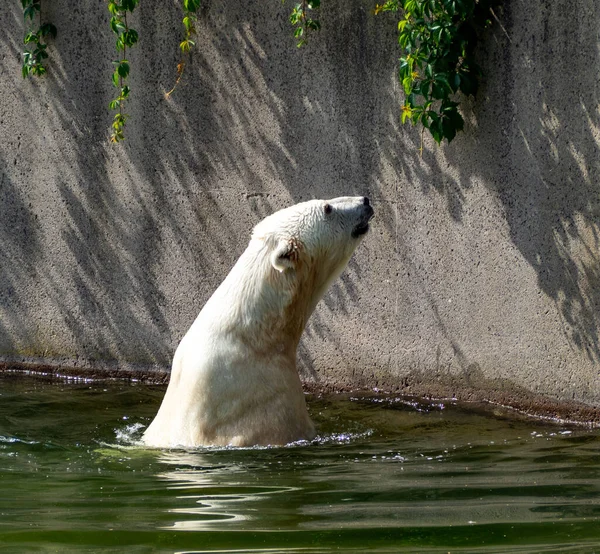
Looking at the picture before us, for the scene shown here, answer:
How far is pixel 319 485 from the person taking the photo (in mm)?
3729

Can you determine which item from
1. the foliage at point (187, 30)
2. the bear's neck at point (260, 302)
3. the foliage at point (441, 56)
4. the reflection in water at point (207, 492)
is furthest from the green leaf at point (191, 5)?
the reflection in water at point (207, 492)

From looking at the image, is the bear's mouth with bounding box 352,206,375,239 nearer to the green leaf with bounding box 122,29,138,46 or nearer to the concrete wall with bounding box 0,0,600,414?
the concrete wall with bounding box 0,0,600,414

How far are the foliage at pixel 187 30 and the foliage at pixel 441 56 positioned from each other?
54.8 inches

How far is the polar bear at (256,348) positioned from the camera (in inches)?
189

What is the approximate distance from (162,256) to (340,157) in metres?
1.40

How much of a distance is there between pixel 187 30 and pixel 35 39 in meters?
1.12

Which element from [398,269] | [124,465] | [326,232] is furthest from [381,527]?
[398,269]

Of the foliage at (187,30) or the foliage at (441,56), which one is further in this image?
the foliage at (187,30)

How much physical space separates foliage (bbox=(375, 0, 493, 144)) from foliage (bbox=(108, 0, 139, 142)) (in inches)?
72.3

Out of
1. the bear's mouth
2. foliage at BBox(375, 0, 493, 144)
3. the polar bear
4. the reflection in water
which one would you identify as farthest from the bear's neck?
foliage at BBox(375, 0, 493, 144)

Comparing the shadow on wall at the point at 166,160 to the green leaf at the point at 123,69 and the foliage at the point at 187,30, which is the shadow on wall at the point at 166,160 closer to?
the foliage at the point at 187,30

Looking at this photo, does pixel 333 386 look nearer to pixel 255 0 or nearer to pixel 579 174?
pixel 579 174

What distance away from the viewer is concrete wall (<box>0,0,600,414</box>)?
5.71 metres

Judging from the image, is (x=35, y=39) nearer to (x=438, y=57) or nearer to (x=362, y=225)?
(x=438, y=57)
